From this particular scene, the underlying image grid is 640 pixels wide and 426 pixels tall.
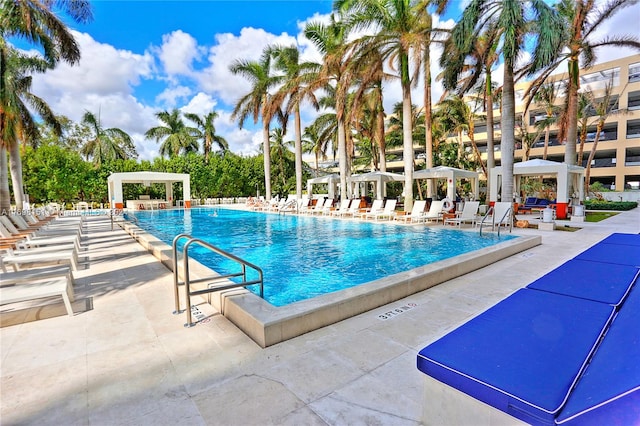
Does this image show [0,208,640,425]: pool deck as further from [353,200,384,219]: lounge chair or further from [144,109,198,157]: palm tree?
[144,109,198,157]: palm tree

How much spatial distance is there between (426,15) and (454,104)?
12.9 metres

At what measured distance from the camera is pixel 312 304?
12.8 ft

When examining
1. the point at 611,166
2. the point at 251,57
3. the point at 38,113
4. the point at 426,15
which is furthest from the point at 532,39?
the point at 611,166

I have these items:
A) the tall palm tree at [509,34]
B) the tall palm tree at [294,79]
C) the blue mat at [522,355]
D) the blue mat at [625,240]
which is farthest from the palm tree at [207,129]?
the blue mat at [522,355]

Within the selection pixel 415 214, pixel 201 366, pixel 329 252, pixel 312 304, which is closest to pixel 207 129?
pixel 415 214

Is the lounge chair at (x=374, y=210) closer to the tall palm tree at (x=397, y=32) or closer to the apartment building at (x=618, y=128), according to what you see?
the tall palm tree at (x=397, y=32)

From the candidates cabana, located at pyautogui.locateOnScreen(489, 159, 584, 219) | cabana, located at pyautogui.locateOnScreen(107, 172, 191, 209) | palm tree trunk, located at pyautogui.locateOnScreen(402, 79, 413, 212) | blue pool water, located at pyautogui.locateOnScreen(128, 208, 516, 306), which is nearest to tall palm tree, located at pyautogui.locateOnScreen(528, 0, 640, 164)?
cabana, located at pyautogui.locateOnScreen(489, 159, 584, 219)

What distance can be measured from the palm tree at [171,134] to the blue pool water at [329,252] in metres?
26.2

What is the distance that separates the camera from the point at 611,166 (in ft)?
125

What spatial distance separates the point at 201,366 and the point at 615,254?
19.2 feet

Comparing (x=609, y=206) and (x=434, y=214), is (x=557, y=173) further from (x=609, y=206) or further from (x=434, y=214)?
(x=609, y=206)

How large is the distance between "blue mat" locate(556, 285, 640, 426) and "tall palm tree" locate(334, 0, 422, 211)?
1462 centimetres

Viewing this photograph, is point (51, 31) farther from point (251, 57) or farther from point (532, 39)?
point (532, 39)

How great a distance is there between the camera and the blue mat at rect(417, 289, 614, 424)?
1698mm
